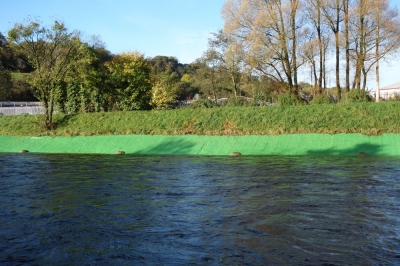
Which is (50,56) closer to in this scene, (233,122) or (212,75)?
(233,122)

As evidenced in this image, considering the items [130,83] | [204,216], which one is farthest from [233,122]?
[204,216]

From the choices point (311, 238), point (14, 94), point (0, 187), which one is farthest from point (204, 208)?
point (14, 94)

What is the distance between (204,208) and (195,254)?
10.8ft

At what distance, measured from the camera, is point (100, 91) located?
41.0 metres

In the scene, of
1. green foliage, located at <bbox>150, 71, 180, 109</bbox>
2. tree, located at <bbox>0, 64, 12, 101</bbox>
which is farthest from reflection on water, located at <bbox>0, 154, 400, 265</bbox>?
tree, located at <bbox>0, 64, 12, 101</bbox>

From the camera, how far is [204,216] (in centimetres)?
960

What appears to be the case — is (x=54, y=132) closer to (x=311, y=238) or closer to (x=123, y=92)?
(x=123, y=92)

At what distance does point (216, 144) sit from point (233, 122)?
10.7ft

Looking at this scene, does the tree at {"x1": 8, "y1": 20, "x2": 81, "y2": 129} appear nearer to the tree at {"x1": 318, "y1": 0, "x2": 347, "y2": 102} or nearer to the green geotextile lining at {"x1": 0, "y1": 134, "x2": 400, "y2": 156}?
the green geotextile lining at {"x1": 0, "y1": 134, "x2": 400, "y2": 156}

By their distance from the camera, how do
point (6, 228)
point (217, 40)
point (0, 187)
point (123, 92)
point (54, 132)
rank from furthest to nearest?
1. point (217, 40)
2. point (123, 92)
3. point (54, 132)
4. point (0, 187)
5. point (6, 228)

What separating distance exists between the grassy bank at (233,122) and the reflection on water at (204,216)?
803cm

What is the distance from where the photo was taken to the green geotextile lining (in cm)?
2256

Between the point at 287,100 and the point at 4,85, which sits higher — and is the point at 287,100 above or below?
below

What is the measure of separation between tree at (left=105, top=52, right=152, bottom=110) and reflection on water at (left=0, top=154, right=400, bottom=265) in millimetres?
23269
